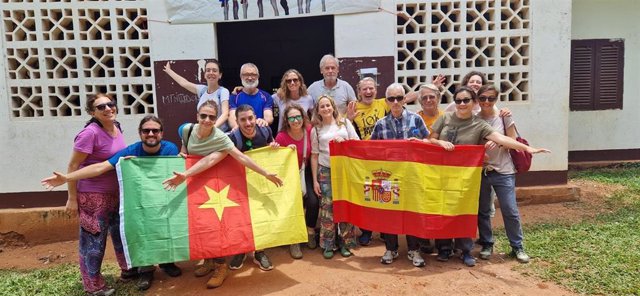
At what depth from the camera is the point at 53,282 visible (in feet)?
13.3

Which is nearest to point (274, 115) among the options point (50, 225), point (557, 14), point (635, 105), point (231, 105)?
point (231, 105)

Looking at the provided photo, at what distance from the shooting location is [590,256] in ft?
12.9

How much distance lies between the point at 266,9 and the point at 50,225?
3.74 m

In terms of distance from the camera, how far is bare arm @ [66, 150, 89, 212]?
334 cm

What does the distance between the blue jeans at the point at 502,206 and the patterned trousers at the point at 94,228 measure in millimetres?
3174

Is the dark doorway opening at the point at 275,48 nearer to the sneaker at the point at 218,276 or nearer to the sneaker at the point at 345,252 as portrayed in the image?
the sneaker at the point at 345,252

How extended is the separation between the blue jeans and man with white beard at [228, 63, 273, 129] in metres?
2.10

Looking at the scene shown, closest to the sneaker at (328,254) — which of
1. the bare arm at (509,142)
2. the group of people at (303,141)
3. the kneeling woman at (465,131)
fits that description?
the group of people at (303,141)

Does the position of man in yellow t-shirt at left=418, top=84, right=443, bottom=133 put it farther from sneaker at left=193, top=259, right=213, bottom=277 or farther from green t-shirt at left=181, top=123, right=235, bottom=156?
sneaker at left=193, top=259, right=213, bottom=277

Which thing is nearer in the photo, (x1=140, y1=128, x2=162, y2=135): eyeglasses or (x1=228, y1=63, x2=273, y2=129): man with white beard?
(x1=140, y1=128, x2=162, y2=135): eyeglasses

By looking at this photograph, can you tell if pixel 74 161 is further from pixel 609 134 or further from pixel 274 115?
pixel 609 134

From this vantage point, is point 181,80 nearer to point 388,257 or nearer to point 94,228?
point 94,228

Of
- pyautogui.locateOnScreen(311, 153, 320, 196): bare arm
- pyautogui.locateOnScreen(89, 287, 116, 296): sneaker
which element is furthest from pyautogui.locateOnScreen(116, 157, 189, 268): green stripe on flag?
pyautogui.locateOnScreen(311, 153, 320, 196): bare arm

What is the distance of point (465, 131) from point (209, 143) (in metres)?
2.15
